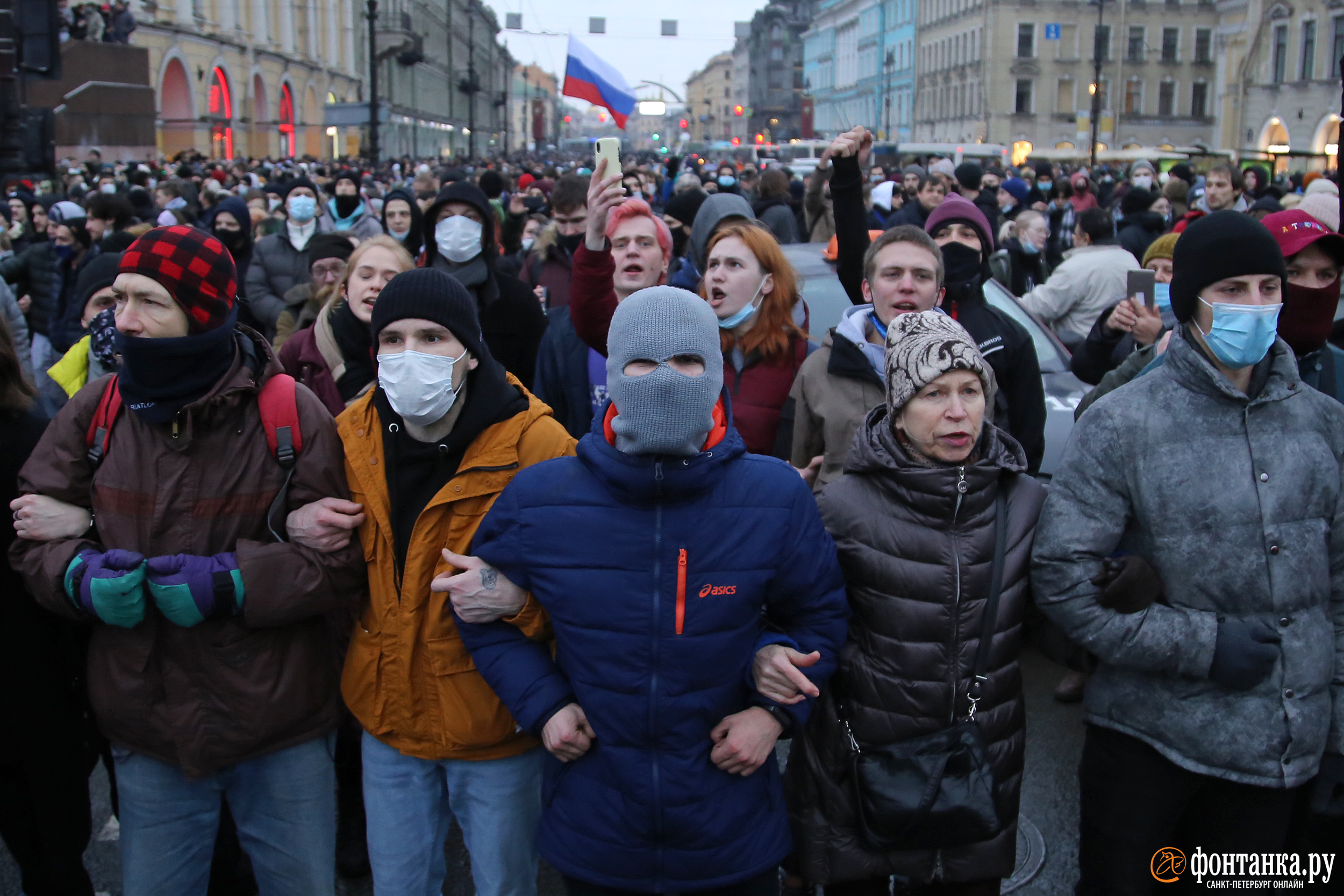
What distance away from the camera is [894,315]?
381 cm

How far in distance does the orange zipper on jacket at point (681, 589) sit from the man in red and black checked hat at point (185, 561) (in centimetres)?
93

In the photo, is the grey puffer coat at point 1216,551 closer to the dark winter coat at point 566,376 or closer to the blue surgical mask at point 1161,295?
the blue surgical mask at point 1161,295

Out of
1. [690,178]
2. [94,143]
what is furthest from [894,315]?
[94,143]

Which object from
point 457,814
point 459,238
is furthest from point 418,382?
point 459,238

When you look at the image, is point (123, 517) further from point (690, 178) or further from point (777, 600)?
point (690, 178)

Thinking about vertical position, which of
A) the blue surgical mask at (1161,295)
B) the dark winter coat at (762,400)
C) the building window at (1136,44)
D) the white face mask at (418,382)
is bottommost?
the dark winter coat at (762,400)

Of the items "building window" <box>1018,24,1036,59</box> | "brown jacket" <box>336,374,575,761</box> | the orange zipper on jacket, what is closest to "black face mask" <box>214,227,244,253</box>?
"brown jacket" <box>336,374,575,761</box>

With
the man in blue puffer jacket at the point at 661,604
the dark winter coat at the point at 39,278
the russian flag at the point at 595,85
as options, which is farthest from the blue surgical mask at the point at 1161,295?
the dark winter coat at the point at 39,278

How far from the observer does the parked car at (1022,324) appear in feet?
20.5

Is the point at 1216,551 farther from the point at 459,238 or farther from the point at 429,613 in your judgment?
the point at 459,238

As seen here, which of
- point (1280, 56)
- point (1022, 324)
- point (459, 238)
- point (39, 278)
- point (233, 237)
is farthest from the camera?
point (1280, 56)

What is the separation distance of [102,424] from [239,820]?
113 cm

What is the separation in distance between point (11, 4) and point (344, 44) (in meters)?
64.6

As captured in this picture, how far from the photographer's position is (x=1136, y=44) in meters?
77.7
